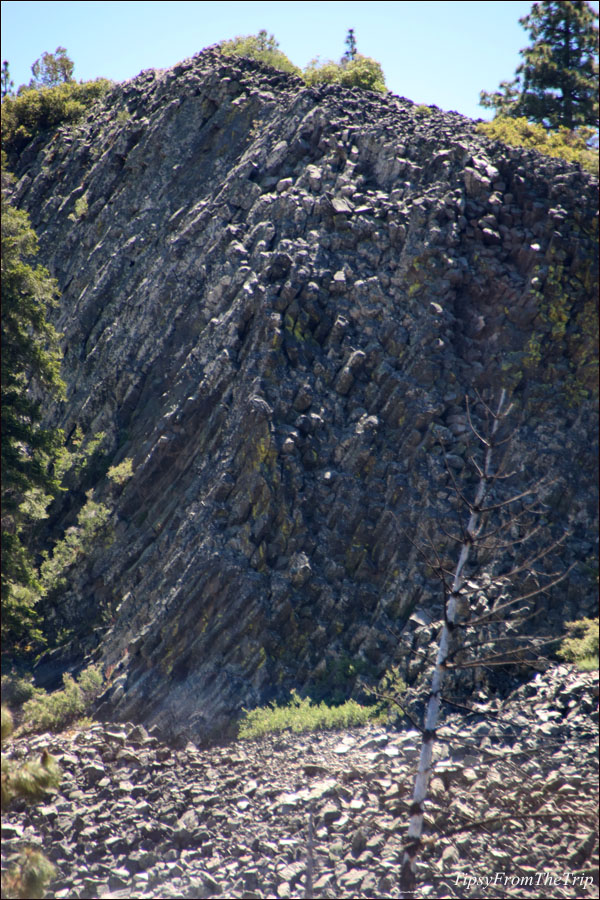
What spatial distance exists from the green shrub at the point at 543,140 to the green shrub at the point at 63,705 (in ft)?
68.8

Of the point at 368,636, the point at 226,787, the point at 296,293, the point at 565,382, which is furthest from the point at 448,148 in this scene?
the point at 226,787

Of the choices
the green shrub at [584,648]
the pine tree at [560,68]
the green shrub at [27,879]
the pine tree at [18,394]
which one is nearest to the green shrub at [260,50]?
the pine tree at [560,68]

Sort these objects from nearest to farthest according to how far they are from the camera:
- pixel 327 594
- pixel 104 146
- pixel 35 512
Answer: pixel 35 512, pixel 327 594, pixel 104 146

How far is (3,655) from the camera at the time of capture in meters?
21.1

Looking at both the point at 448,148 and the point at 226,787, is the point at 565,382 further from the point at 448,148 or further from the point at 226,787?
the point at 226,787

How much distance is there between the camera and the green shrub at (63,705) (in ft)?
60.4

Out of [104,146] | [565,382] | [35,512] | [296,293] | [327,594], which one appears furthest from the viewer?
[104,146]

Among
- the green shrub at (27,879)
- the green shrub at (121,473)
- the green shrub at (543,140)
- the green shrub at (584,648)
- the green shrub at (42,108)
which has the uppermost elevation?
the green shrub at (42,108)

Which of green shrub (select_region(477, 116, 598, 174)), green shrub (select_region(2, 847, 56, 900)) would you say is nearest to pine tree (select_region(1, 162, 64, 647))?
green shrub (select_region(2, 847, 56, 900))

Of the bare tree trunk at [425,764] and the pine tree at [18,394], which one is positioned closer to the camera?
the bare tree trunk at [425,764]

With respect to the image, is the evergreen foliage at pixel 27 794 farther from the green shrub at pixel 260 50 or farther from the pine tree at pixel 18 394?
the green shrub at pixel 260 50

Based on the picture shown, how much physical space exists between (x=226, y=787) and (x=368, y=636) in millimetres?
5285

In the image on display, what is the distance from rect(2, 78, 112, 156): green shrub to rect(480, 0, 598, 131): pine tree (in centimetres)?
2226

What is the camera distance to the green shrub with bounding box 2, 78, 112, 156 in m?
40.2
